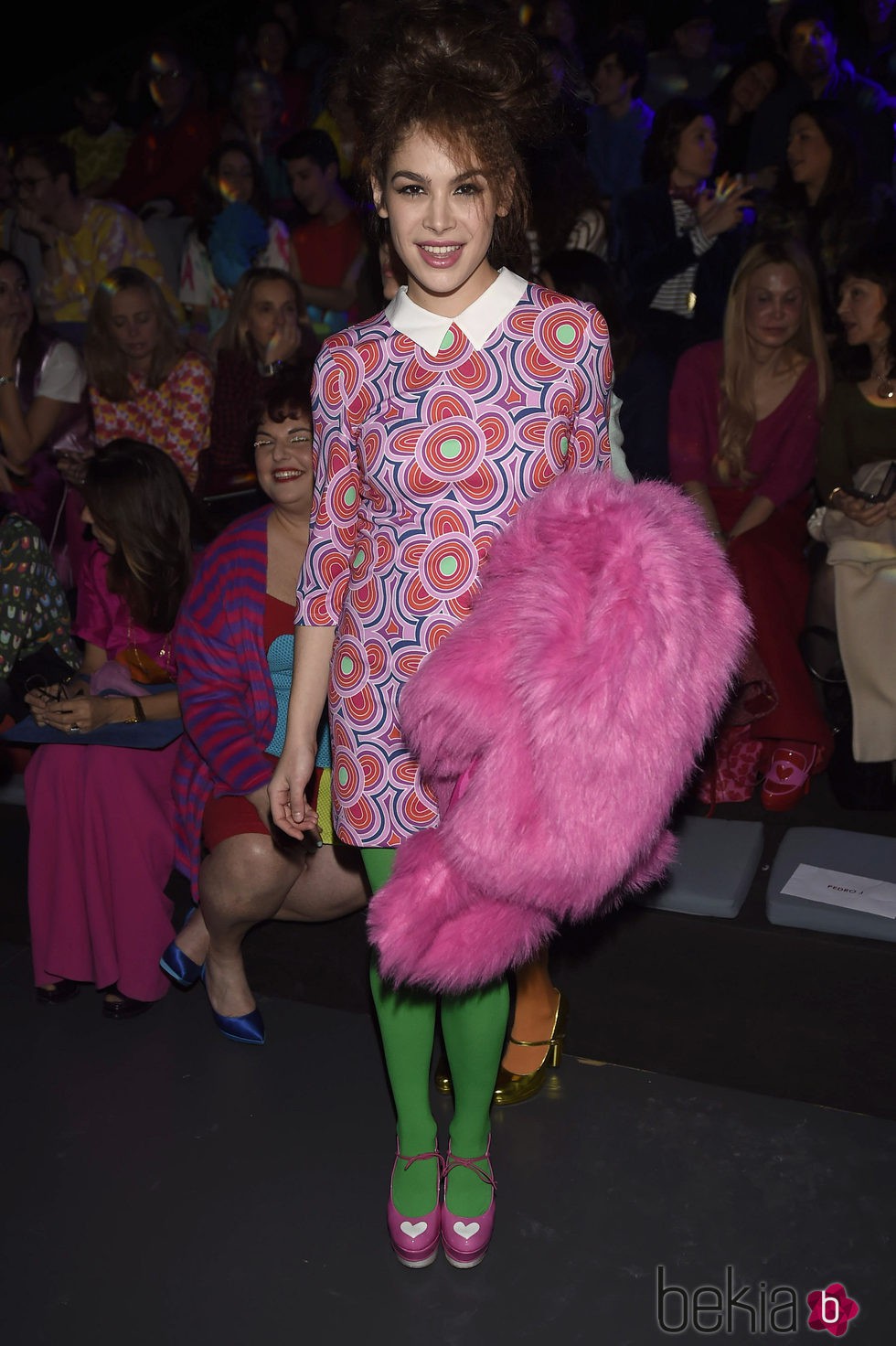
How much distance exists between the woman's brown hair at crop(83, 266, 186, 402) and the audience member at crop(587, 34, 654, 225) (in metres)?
1.92

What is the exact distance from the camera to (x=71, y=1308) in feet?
6.35

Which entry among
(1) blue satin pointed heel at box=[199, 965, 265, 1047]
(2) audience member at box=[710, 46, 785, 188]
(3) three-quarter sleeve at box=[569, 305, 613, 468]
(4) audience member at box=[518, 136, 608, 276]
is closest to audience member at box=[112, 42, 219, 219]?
(2) audience member at box=[710, 46, 785, 188]

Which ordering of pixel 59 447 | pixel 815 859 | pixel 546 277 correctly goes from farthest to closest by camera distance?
1. pixel 59 447
2. pixel 546 277
3. pixel 815 859

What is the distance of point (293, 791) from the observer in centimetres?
183

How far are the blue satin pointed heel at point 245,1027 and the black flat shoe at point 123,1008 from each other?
0.20m

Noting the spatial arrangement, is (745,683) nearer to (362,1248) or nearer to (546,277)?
(546,277)

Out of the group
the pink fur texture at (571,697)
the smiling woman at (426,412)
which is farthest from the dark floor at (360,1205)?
the pink fur texture at (571,697)

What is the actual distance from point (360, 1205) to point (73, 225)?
4027 millimetres

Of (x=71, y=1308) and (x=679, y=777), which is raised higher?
(x=679, y=777)

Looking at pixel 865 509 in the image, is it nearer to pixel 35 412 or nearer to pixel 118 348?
pixel 118 348

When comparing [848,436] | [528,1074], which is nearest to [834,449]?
[848,436]

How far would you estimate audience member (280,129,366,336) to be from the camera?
4766 mm

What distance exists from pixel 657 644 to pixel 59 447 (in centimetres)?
304

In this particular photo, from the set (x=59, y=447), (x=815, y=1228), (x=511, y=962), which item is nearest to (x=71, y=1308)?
(x=511, y=962)
